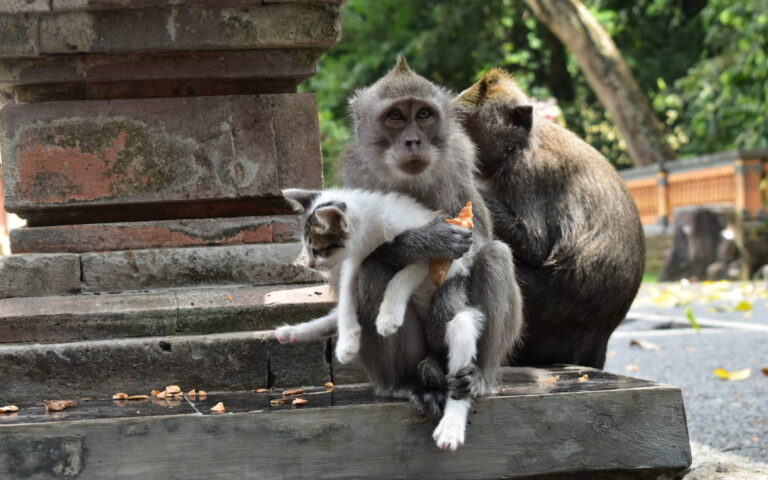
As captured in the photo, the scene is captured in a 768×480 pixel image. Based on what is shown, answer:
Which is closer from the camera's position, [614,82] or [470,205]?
[470,205]

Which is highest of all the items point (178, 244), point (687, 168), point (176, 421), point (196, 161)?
point (196, 161)

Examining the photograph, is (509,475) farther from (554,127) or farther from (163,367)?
(554,127)

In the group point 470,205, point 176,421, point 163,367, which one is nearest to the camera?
point 176,421

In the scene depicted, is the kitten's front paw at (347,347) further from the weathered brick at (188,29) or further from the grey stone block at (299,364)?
the weathered brick at (188,29)

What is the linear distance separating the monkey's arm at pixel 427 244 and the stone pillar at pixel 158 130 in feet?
3.21

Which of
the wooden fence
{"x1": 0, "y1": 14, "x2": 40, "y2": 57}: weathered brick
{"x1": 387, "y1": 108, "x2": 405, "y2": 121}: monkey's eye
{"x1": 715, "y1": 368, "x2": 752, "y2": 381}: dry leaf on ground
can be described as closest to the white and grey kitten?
{"x1": 387, "y1": 108, "x2": 405, "y2": 121}: monkey's eye

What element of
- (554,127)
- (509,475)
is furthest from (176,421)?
(554,127)

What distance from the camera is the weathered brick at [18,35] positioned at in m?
4.04

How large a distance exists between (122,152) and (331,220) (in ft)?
4.77

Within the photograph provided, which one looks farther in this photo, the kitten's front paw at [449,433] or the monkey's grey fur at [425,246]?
the monkey's grey fur at [425,246]

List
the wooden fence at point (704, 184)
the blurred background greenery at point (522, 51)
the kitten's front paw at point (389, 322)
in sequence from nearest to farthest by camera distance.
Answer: the kitten's front paw at point (389, 322)
the wooden fence at point (704, 184)
the blurred background greenery at point (522, 51)

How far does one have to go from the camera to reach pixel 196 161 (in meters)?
4.20

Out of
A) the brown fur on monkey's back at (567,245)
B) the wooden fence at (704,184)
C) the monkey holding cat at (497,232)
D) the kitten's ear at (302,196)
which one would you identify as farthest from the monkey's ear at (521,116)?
the wooden fence at (704,184)

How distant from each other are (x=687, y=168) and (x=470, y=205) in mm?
18978
